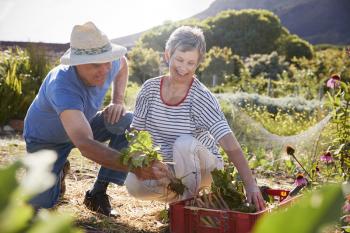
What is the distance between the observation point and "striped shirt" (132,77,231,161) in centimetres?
308

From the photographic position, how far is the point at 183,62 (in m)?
2.99

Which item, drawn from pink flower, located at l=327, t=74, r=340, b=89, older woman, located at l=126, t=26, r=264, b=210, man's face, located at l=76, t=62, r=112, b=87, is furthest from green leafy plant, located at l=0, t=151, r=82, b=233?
pink flower, located at l=327, t=74, r=340, b=89

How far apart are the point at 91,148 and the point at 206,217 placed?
63cm

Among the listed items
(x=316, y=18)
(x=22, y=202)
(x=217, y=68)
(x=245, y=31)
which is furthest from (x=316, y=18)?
(x=22, y=202)

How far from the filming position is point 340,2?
8356 cm

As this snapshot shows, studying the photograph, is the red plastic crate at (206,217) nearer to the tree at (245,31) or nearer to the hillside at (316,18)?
the tree at (245,31)

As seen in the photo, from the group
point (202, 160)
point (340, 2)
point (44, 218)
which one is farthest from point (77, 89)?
point (340, 2)

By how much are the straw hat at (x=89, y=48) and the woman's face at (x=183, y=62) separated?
0.31 metres

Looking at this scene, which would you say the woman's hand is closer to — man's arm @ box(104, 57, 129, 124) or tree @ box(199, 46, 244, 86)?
man's arm @ box(104, 57, 129, 124)

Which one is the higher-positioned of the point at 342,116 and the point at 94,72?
the point at 94,72

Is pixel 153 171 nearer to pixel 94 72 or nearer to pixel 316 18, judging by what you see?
pixel 94 72

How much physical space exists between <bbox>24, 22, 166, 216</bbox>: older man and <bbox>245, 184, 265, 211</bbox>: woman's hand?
1.45ft

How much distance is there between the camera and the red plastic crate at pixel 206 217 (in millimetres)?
2445

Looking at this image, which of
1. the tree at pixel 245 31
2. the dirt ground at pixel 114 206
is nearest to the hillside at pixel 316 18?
the tree at pixel 245 31
